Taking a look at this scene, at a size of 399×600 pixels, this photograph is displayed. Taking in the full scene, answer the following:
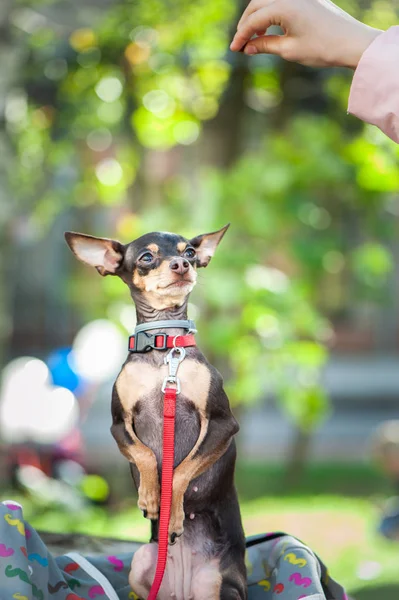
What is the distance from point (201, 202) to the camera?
4211 millimetres

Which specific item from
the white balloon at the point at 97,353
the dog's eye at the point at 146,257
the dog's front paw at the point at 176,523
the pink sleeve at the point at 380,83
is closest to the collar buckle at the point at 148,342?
the dog's eye at the point at 146,257

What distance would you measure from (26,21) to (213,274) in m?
1.69

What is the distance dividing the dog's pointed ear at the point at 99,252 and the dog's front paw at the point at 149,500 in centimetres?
34

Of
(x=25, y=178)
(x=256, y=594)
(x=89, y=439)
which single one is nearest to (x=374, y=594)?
(x=256, y=594)

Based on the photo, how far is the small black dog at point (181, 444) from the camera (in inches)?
46.4

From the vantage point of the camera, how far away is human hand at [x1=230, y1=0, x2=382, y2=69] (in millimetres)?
1138

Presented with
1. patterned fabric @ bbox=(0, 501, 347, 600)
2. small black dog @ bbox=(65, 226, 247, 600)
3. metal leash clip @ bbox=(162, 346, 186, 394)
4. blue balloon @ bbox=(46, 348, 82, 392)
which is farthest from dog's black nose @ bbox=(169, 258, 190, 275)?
blue balloon @ bbox=(46, 348, 82, 392)

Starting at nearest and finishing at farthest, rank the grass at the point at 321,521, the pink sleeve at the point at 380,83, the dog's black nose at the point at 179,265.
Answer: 1. the pink sleeve at the point at 380,83
2. the dog's black nose at the point at 179,265
3. the grass at the point at 321,521

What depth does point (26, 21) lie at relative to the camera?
172 inches

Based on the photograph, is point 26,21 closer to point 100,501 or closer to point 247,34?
point 100,501

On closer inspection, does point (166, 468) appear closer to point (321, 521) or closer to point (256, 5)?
point (256, 5)

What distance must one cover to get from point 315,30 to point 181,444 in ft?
2.02

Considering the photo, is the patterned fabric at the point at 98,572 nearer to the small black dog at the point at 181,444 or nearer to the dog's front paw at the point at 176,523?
the small black dog at the point at 181,444

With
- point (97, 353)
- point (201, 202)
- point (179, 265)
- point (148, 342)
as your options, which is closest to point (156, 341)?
point (148, 342)
